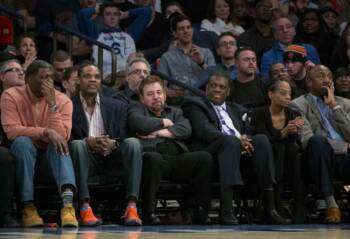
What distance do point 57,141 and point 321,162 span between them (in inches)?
113

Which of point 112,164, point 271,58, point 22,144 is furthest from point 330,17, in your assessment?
point 22,144

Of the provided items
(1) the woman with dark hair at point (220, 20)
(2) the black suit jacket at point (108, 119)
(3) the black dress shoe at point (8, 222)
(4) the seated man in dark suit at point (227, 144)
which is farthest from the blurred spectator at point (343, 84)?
(3) the black dress shoe at point (8, 222)

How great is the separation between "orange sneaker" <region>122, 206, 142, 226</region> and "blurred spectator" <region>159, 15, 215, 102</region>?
3036 millimetres

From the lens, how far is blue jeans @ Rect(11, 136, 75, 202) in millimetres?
11703

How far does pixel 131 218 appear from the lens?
39.1 ft

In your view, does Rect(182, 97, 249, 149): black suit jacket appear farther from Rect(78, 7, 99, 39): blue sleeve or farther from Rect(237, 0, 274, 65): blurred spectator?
Rect(78, 7, 99, 39): blue sleeve

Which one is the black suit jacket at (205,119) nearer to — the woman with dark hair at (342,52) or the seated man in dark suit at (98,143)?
the seated man in dark suit at (98,143)

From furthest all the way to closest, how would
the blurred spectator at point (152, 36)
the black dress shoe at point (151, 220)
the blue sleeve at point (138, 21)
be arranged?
1. the blurred spectator at point (152, 36)
2. the blue sleeve at point (138, 21)
3. the black dress shoe at point (151, 220)

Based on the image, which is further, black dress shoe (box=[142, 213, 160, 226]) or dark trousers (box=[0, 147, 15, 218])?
black dress shoe (box=[142, 213, 160, 226])

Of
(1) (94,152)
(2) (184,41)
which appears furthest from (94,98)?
(2) (184,41)

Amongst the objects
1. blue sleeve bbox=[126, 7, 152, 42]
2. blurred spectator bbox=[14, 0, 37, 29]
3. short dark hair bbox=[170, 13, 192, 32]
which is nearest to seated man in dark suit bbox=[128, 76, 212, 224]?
short dark hair bbox=[170, 13, 192, 32]

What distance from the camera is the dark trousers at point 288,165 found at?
1295 cm

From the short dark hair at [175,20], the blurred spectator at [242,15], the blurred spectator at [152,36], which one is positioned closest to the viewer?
the short dark hair at [175,20]

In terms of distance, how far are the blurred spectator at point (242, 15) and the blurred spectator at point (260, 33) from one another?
13.4 inches
